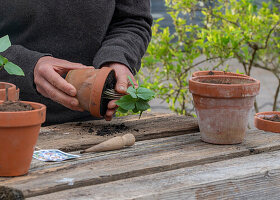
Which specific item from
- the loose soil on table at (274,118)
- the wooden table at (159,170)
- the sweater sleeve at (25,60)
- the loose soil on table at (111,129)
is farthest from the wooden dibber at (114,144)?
the loose soil on table at (274,118)

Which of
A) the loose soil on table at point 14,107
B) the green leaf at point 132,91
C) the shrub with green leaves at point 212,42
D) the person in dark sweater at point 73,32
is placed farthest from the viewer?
the shrub with green leaves at point 212,42

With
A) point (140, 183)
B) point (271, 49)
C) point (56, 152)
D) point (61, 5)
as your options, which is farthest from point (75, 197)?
point (271, 49)

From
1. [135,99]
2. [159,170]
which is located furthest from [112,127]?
[159,170]

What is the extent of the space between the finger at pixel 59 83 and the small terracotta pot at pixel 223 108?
17.8 inches

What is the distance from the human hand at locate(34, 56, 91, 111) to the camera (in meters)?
1.74

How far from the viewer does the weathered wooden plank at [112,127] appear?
1.61m

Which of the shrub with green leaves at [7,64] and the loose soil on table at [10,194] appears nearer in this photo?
the loose soil on table at [10,194]

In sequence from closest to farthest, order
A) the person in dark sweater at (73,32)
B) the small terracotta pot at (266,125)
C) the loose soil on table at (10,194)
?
the loose soil on table at (10,194) → the small terracotta pot at (266,125) → the person in dark sweater at (73,32)

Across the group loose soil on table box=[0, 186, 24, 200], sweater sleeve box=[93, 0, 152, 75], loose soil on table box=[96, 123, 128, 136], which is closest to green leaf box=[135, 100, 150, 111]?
loose soil on table box=[96, 123, 128, 136]

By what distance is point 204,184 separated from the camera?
1225 millimetres

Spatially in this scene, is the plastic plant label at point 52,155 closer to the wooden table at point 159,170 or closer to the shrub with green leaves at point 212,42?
the wooden table at point 159,170

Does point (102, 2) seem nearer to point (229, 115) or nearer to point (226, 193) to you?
point (229, 115)

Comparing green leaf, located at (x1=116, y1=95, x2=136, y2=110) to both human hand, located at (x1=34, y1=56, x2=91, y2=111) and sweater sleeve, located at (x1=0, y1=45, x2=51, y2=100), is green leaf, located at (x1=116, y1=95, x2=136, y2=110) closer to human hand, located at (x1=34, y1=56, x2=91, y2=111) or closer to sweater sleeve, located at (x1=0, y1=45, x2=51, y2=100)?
human hand, located at (x1=34, y1=56, x2=91, y2=111)

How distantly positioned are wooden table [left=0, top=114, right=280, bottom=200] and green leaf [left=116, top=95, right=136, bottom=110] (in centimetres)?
10
